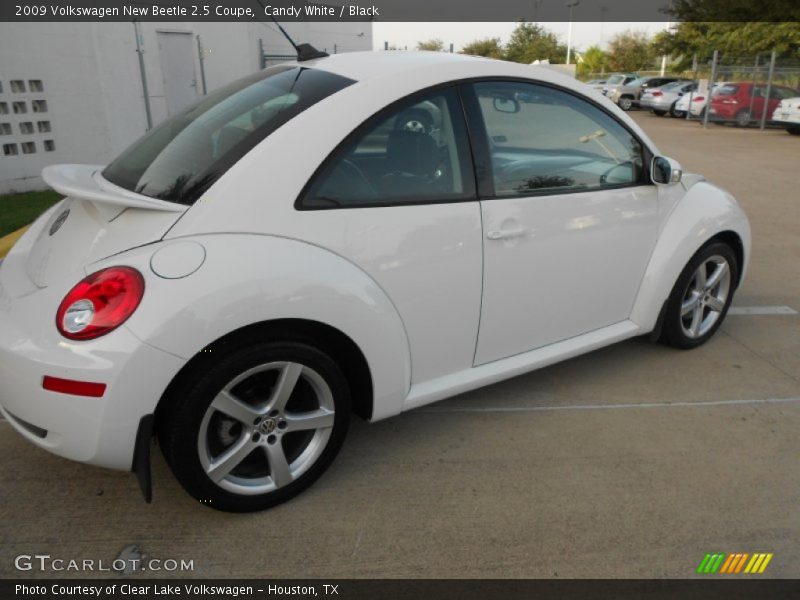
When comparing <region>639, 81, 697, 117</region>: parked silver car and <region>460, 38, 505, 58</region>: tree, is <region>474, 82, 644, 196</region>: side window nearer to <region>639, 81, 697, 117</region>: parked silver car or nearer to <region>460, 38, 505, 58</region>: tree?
<region>639, 81, 697, 117</region>: parked silver car

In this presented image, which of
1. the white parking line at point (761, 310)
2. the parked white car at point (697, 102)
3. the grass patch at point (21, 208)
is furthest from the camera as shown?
the parked white car at point (697, 102)

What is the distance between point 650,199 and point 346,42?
26.7 meters

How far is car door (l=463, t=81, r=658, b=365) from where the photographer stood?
2.84 m

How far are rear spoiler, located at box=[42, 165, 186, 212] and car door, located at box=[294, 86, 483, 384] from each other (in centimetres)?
51

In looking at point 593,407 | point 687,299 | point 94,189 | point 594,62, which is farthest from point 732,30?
point 94,189

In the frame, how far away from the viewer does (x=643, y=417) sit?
3.29 meters

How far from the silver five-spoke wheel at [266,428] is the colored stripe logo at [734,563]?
147 cm

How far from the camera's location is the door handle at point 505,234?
278 centimetres

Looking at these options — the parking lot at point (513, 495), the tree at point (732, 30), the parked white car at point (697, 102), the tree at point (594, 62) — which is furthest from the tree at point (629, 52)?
the parking lot at point (513, 495)

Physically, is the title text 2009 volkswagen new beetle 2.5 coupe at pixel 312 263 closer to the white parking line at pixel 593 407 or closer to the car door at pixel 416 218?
the car door at pixel 416 218

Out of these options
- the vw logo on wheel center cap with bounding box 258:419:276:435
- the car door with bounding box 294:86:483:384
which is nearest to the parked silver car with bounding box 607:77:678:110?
the car door with bounding box 294:86:483:384
